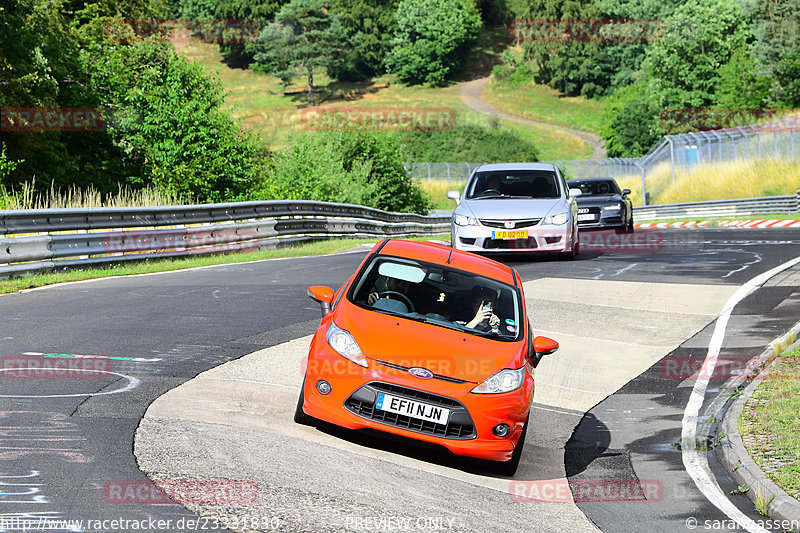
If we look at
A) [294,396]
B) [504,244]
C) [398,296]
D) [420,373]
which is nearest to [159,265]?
[504,244]

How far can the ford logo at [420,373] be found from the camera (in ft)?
22.3

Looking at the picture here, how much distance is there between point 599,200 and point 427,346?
20342 millimetres

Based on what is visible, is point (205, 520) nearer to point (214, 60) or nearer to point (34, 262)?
point (34, 262)

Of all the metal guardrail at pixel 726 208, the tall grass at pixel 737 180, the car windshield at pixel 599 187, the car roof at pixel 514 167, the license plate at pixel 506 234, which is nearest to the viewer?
the license plate at pixel 506 234

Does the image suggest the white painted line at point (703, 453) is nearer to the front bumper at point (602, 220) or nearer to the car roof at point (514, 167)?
the car roof at point (514, 167)

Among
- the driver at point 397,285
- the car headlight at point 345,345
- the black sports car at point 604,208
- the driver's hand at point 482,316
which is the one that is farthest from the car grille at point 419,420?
the black sports car at point 604,208

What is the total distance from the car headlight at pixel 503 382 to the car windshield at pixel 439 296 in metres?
0.52

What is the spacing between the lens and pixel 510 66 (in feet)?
435

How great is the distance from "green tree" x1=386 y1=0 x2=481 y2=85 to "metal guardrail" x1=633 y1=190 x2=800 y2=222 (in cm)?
8338

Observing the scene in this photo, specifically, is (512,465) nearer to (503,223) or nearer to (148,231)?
(503,223)

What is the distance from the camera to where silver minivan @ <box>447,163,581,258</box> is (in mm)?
17250

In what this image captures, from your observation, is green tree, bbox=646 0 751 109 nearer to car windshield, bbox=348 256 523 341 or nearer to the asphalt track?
the asphalt track

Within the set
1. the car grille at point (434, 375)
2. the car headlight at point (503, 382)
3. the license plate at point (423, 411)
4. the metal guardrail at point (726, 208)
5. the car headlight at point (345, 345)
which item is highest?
the car headlight at point (345, 345)

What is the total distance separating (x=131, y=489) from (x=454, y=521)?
183 cm
